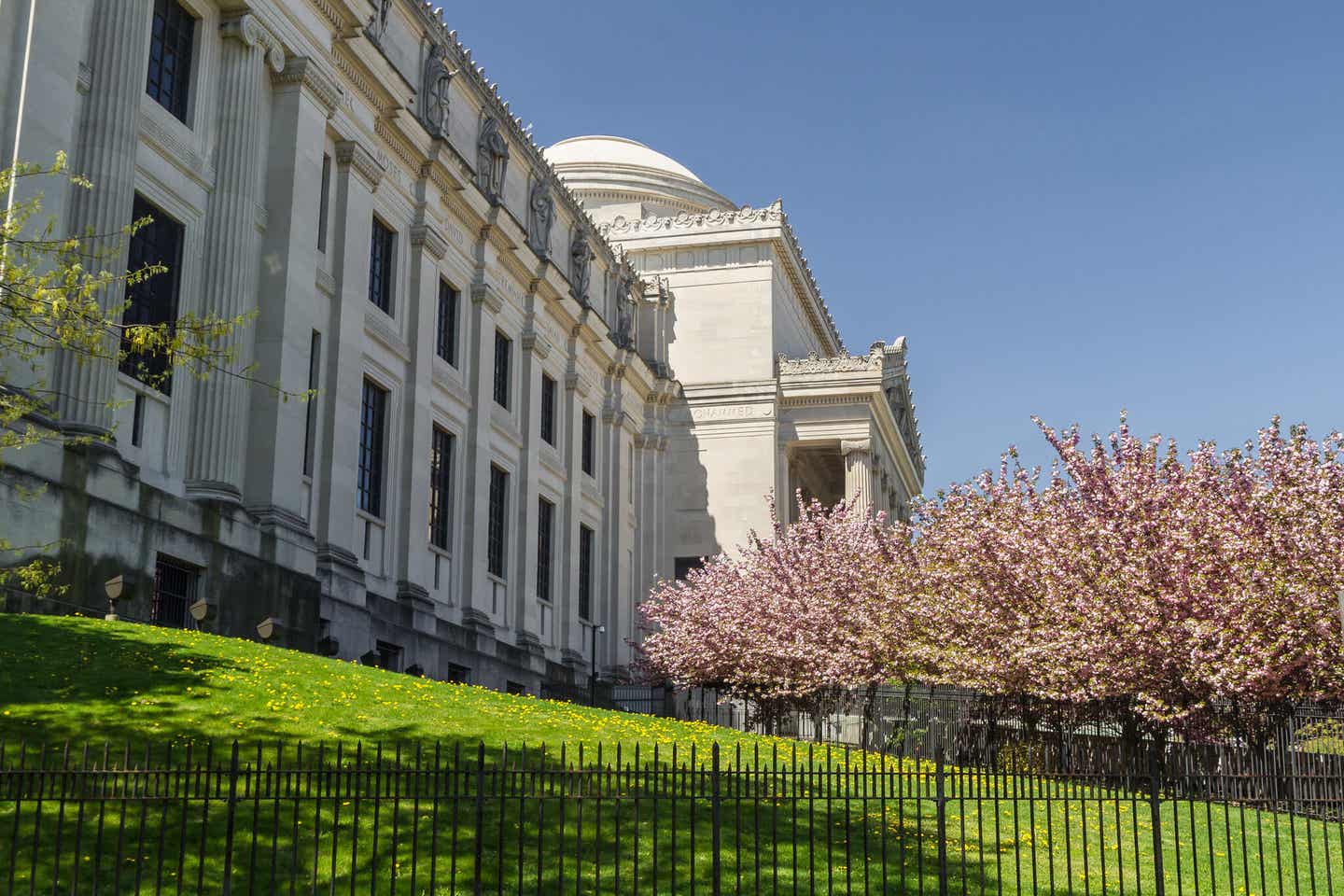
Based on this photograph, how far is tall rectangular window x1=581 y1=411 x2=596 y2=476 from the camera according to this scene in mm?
54562

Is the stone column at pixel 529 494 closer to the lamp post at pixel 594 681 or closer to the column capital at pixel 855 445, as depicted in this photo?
the lamp post at pixel 594 681

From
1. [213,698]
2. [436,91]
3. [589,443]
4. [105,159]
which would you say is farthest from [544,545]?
[213,698]

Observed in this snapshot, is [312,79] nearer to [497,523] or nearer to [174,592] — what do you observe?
[174,592]

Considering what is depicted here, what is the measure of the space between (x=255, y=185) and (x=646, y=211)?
129 feet

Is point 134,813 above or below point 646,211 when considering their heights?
below

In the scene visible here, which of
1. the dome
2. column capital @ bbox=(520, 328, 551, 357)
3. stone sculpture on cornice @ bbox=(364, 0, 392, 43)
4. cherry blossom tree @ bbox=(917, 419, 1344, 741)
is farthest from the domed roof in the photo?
cherry blossom tree @ bbox=(917, 419, 1344, 741)

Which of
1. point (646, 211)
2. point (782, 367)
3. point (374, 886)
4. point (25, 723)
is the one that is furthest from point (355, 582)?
point (646, 211)

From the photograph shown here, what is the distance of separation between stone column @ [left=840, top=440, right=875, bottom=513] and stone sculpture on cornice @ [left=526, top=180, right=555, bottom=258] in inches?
665

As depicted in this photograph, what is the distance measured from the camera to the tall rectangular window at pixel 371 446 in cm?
3706

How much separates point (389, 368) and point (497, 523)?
8702 mm

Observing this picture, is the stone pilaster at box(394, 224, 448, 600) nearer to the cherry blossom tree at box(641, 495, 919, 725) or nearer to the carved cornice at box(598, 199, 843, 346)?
the cherry blossom tree at box(641, 495, 919, 725)

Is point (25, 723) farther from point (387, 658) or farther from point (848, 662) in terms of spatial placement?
point (848, 662)

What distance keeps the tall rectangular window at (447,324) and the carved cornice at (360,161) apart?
18.2 feet

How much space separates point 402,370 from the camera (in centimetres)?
3900
